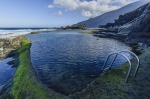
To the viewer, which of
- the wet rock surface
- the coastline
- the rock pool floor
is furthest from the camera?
the wet rock surface

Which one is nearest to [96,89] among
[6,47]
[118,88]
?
[118,88]

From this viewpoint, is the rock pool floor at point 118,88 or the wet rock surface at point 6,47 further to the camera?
the wet rock surface at point 6,47

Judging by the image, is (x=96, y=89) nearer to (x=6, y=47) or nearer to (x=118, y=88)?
(x=118, y=88)

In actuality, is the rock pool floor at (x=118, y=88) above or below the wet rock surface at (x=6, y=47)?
above

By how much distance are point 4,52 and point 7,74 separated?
63.8ft

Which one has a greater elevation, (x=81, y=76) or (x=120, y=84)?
(x=120, y=84)

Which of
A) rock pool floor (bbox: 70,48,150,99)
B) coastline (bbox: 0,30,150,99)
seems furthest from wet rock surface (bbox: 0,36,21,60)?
rock pool floor (bbox: 70,48,150,99)

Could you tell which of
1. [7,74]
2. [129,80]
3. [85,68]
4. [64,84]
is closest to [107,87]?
[129,80]

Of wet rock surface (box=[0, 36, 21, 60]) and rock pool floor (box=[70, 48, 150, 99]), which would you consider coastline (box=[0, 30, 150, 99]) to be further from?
wet rock surface (box=[0, 36, 21, 60])

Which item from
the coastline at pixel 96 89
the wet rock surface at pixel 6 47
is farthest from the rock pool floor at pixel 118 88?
the wet rock surface at pixel 6 47

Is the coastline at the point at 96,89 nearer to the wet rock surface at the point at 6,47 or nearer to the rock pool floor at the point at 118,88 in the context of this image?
the rock pool floor at the point at 118,88

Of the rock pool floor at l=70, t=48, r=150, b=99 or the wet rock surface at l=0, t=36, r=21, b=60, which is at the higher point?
the rock pool floor at l=70, t=48, r=150, b=99

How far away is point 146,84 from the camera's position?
19438 mm

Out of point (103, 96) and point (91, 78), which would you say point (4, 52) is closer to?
point (91, 78)
